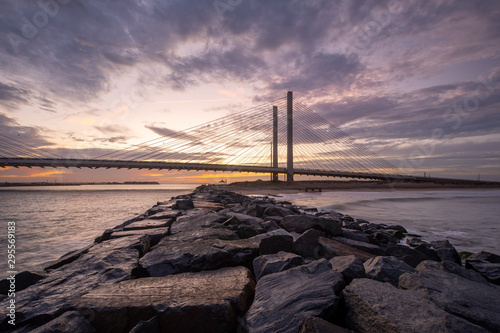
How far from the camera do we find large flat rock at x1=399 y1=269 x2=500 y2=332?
162 cm

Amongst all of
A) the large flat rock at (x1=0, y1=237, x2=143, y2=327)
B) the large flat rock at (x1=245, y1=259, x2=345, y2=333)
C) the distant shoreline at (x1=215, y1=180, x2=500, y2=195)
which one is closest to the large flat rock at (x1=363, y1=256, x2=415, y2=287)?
the large flat rock at (x1=245, y1=259, x2=345, y2=333)

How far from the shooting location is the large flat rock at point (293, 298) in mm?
1659

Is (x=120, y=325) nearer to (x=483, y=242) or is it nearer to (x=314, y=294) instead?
(x=314, y=294)

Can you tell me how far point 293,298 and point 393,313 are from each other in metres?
0.65

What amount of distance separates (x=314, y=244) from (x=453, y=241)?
5280mm

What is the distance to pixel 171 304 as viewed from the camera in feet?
5.94

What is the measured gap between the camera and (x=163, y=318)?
68.3 inches

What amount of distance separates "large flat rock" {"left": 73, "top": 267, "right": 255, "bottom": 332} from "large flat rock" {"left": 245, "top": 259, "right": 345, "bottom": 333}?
0.15 meters

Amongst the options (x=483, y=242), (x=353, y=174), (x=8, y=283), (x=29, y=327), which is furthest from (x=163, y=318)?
(x=353, y=174)

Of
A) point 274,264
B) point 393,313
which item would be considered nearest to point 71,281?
point 274,264

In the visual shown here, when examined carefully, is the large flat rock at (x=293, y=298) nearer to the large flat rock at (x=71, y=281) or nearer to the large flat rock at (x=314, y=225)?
the large flat rock at (x=71, y=281)

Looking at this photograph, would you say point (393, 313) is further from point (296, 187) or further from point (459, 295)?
point (296, 187)

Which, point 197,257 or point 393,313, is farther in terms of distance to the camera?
point 197,257

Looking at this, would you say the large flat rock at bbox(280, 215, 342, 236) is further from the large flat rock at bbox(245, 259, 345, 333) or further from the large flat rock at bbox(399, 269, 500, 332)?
the large flat rock at bbox(245, 259, 345, 333)
